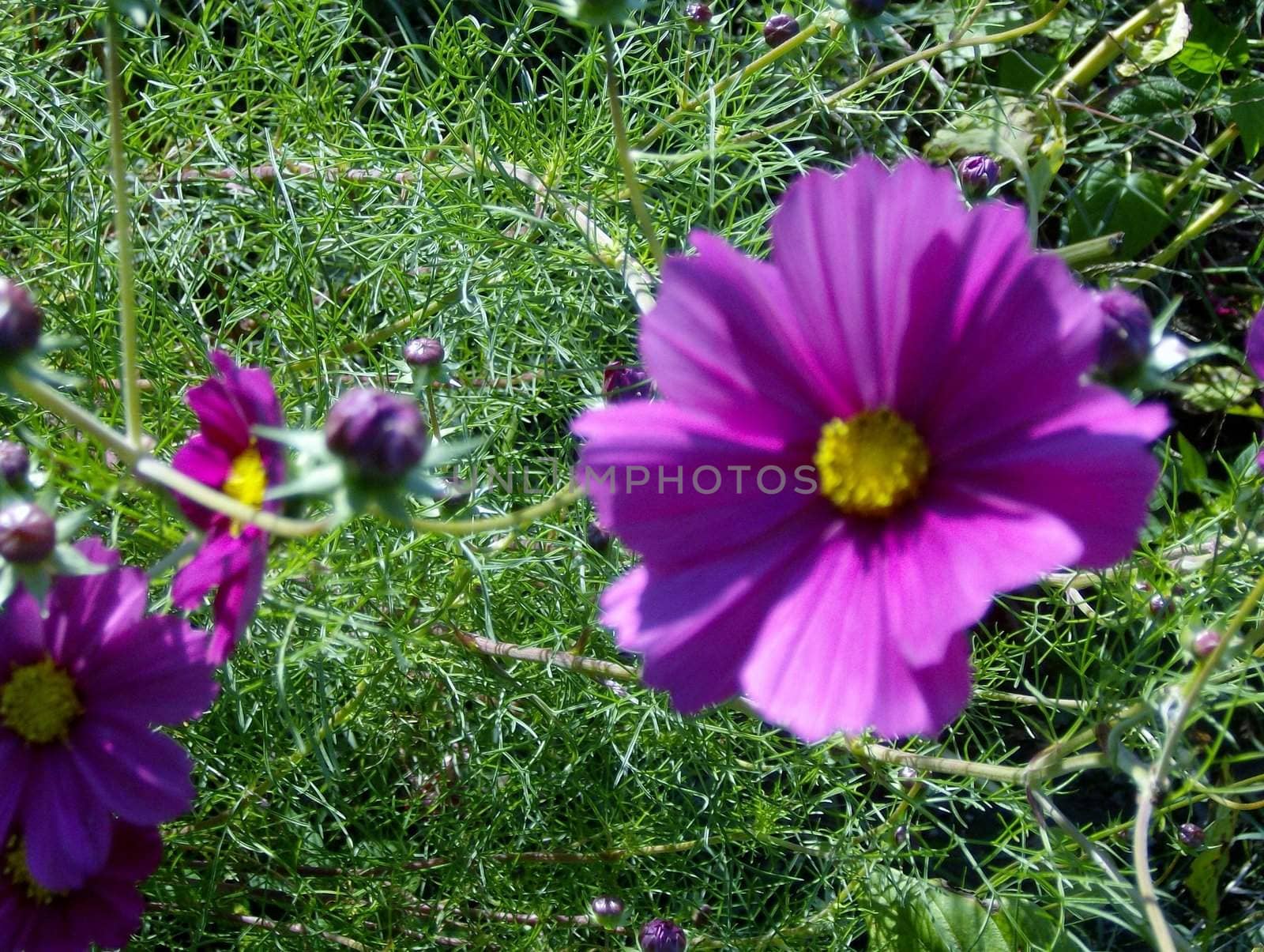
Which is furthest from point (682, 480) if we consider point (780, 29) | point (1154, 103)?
point (1154, 103)

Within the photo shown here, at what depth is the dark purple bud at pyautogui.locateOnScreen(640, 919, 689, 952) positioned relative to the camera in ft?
2.56

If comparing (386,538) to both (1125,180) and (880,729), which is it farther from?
(1125,180)

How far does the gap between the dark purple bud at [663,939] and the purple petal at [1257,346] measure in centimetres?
53

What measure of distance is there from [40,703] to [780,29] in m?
0.71

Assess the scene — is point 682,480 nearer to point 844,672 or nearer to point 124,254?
A: point 844,672

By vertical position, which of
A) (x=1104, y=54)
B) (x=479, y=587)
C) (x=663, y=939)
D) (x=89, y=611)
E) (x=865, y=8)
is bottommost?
(x=663, y=939)

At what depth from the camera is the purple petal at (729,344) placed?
0.50 m

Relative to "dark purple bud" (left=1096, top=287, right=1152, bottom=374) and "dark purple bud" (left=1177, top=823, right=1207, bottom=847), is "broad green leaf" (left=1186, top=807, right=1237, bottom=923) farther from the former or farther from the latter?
"dark purple bud" (left=1096, top=287, right=1152, bottom=374)

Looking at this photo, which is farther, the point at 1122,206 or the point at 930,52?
the point at 1122,206

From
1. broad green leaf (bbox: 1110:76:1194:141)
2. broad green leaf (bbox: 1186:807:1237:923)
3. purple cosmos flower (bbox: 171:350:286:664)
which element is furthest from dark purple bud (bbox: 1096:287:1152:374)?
broad green leaf (bbox: 1110:76:1194:141)

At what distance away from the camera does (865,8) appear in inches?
26.2

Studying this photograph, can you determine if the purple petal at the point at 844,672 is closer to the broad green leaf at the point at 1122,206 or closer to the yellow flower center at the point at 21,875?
the yellow flower center at the point at 21,875

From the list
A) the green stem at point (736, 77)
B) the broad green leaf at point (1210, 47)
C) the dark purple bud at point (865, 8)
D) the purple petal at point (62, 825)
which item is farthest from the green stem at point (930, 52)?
the purple petal at point (62, 825)

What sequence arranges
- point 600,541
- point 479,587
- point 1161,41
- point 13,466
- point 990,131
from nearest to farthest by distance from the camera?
point 13,466 < point 600,541 < point 479,587 < point 990,131 < point 1161,41
